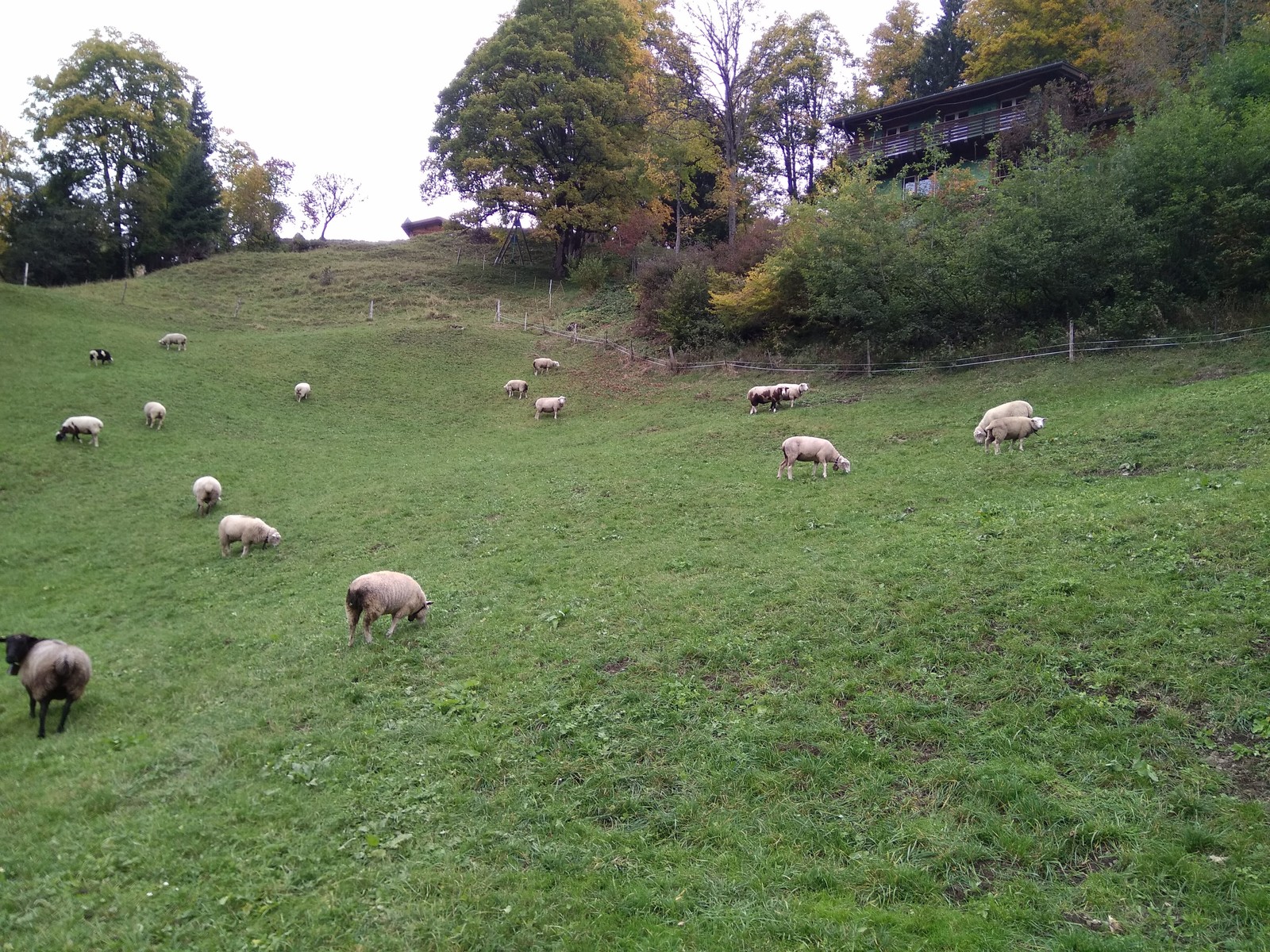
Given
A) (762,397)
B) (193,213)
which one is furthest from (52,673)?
(193,213)

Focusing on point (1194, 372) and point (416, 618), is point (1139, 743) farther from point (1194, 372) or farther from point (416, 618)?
point (1194, 372)

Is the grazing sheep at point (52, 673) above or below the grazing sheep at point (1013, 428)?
below

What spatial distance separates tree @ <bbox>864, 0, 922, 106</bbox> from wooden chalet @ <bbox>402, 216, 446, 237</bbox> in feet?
150

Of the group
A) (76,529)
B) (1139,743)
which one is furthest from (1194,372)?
(76,529)

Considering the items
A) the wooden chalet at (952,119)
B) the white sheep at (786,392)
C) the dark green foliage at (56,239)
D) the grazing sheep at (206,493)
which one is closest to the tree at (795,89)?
the wooden chalet at (952,119)

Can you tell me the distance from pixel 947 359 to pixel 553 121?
3432 centimetres

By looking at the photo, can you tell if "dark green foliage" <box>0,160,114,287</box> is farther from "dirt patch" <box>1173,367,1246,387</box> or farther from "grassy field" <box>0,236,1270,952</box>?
"dirt patch" <box>1173,367,1246,387</box>

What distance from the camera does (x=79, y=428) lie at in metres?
→ 25.0

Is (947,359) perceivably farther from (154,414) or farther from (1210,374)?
(154,414)

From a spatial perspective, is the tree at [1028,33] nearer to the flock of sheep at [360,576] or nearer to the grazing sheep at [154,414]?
the flock of sheep at [360,576]

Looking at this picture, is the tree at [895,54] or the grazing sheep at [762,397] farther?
the tree at [895,54]

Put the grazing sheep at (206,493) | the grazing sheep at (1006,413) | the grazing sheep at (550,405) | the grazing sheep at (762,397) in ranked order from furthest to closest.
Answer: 1. the grazing sheep at (550,405)
2. the grazing sheep at (762,397)
3. the grazing sheep at (206,493)
4. the grazing sheep at (1006,413)

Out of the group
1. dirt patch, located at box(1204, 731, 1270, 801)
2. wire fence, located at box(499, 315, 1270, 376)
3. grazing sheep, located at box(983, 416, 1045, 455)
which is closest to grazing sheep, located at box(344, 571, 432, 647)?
dirt patch, located at box(1204, 731, 1270, 801)

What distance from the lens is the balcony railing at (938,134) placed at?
41.6 m
